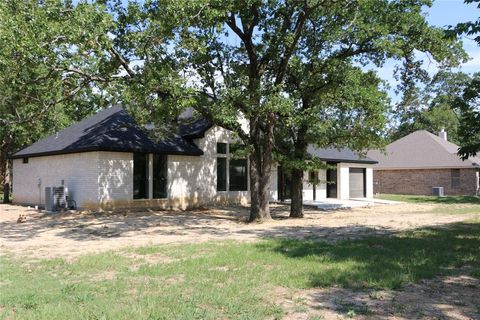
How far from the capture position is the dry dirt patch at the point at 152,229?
12180mm

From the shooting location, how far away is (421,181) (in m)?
39.9

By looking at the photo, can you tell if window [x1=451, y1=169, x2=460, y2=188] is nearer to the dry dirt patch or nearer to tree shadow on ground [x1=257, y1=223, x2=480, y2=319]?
the dry dirt patch

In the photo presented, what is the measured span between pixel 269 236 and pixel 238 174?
42.9 ft

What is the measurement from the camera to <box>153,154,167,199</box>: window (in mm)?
22406

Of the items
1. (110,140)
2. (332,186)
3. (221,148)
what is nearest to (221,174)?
(221,148)

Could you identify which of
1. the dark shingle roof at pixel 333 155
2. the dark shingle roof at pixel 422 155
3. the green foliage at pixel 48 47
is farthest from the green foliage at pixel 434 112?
the green foliage at pixel 48 47

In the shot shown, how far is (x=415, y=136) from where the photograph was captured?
4244 cm

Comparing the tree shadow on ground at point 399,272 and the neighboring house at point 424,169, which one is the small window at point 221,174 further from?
the neighboring house at point 424,169

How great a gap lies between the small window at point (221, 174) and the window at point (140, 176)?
4534mm

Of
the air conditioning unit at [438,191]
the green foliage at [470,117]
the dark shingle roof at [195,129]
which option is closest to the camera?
the green foliage at [470,117]

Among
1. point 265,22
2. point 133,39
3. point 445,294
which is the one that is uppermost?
point 265,22

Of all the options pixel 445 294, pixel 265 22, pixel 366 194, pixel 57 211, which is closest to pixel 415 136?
pixel 366 194

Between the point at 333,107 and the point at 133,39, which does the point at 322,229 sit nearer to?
the point at 333,107

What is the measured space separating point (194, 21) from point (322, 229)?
734 cm
